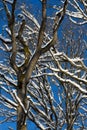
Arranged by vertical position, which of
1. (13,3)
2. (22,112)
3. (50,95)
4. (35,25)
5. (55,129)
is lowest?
(55,129)

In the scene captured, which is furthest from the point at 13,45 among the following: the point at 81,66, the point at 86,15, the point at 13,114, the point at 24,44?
the point at 13,114

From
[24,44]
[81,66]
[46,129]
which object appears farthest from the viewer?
[46,129]

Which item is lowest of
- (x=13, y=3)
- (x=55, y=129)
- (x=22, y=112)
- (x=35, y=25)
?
(x=55, y=129)

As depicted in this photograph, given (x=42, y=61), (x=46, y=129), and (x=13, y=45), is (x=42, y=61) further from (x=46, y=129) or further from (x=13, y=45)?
(x=13, y=45)

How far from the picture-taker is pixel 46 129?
11.7m

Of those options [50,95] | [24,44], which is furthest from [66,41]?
[24,44]

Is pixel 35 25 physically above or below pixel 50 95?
above

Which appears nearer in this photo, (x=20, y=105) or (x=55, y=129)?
(x=20, y=105)

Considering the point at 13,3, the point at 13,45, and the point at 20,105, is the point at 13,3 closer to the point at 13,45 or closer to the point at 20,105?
the point at 13,45

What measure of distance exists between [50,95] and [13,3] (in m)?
5.88

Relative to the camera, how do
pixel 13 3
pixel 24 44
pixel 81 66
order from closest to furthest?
pixel 13 3 < pixel 24 44 < pixel 81 66

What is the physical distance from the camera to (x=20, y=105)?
6.99 metres

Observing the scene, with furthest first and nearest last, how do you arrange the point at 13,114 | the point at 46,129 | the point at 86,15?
the point at 13,114 → the point at 46,129 → the point at 86,15

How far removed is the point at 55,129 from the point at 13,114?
2327mm
